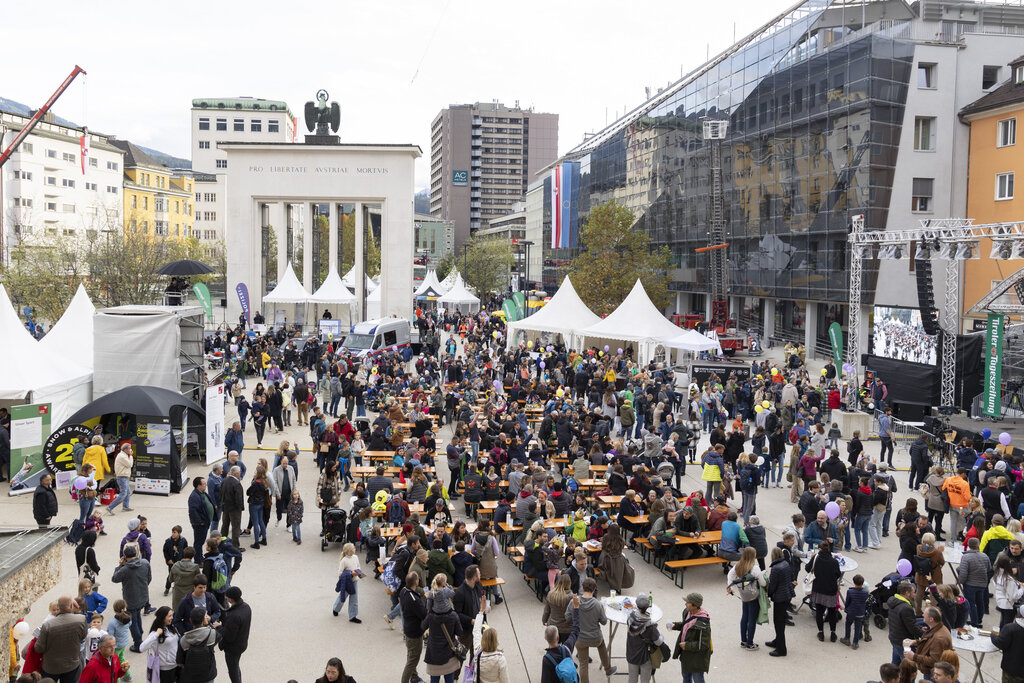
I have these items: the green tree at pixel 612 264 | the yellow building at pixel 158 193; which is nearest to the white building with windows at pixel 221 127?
the yellow building at pixel 158 193

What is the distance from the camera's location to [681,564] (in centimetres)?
1187

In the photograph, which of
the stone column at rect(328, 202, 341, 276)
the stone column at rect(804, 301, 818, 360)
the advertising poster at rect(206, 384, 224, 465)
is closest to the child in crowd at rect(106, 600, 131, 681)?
the advertising poster at rect(206, 384, 224, 465)

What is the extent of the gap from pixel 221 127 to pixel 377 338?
90.3 meters

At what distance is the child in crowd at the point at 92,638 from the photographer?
7934 mm

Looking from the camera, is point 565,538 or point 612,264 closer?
point 565,538

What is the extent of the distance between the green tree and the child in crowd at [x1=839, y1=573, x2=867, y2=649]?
3418 centimetres

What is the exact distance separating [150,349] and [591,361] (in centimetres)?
1490

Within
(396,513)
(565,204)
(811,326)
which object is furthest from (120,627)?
(565,204)

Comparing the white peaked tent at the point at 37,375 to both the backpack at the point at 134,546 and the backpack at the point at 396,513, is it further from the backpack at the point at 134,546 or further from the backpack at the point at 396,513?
the backpack at the point at 396,513

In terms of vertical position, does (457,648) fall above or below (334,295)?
below

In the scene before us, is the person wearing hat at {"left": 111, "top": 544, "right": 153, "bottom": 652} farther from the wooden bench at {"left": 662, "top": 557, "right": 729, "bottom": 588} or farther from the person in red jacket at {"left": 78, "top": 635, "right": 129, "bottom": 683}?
the wooden bench at {"left": 662, "top": 557, "right": 729, "bottom": 588}

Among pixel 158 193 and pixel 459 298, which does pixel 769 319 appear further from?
pixel 158 193

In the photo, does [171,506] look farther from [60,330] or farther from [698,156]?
[698,156]

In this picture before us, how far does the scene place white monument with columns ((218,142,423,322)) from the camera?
49562 millimetres
